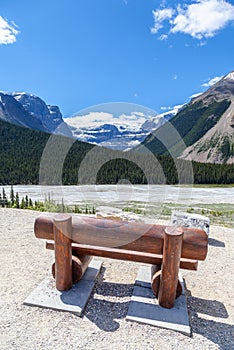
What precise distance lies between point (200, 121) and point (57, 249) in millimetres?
170461

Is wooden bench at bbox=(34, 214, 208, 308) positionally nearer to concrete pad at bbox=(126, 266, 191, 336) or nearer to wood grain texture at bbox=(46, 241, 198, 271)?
wood grain texture at bbox=(46, 241, 198, 271)

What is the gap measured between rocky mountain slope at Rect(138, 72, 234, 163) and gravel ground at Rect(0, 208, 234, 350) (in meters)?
73.0

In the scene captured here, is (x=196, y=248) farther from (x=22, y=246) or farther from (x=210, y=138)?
(x=210, y=138)

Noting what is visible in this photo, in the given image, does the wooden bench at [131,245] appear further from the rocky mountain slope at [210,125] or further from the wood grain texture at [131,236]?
the rocky mountain slope at [210,125]

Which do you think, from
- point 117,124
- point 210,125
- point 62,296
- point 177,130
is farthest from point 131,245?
point 210,125

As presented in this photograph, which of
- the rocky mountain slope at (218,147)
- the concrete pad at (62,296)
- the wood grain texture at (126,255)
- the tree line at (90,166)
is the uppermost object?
the rocky mountain slope at (218,147)

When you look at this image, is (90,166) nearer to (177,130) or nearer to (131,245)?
(131,245)

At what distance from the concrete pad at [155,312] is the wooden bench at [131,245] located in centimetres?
12

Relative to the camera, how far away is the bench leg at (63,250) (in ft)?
13.0

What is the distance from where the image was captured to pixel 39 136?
70.7 metres

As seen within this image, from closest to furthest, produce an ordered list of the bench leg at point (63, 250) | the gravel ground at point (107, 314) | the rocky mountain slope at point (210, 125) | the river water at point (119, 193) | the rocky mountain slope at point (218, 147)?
the gravel ground at point (107, 314), the bench leg at point (63, 250), the river water at point (119, 193), the rocky mountain slope at point (218, 147), the rocky mountain slope at point (210, 125)

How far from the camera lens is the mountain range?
A: 153 inches

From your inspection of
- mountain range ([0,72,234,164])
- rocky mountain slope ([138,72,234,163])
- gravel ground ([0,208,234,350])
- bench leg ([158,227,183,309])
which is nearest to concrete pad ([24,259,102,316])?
gravel ground ([0,208,234,350])

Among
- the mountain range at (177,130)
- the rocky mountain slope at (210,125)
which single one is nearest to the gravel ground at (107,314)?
the mountain range at (177,130)
